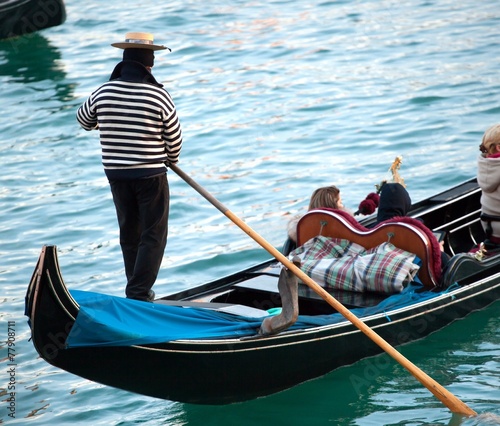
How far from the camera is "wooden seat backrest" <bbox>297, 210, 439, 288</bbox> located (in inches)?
163

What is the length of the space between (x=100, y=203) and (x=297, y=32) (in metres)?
4.67

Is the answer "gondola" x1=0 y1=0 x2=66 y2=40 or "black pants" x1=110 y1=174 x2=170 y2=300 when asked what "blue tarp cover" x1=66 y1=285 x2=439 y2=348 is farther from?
"gondola" x1=0 y1=0 x2=66 y2=40

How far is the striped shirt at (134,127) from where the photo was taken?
12.0 ft

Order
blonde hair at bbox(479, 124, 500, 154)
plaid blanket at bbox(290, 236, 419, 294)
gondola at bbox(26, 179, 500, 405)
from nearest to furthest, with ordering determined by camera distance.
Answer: gondola at bbox(26, 179, 500, 405) < plaid blanket at bbox(290, 236, 419, 294) < blonde hair at bbox(479, 124, 500, 154)

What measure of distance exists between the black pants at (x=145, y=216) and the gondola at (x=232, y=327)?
0.18 metres

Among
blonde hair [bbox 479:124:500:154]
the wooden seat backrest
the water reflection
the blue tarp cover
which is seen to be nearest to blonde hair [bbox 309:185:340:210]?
the wooden seat backrest

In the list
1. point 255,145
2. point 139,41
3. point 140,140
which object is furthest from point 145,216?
point 255,145

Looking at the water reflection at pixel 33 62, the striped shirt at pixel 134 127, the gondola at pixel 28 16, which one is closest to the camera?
the striped shirt at pixel 134 127

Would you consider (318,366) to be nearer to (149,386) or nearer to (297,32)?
(149,386)

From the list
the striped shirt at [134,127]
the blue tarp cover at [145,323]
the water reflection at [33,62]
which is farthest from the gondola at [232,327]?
the water reflection at [33,62]

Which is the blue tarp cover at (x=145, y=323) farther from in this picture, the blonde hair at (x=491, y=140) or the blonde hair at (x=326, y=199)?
the blonde hair at (x=491, y=140)

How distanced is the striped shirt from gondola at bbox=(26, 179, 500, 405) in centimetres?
56

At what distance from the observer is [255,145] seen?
806 centimetres

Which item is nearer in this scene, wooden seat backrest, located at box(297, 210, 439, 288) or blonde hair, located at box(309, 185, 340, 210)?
wooden seat backrest, located at box(297, 210, 439, 288)
